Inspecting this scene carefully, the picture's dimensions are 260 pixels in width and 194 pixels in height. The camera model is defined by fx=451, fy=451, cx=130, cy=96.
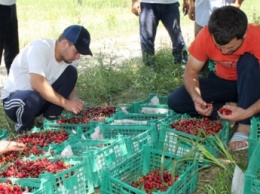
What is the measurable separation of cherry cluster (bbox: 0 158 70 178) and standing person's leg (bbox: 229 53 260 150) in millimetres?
1314

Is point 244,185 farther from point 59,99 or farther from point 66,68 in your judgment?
point 66,68

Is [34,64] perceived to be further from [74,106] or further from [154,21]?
[154,21]

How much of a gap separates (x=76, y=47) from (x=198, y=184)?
4.86 ft

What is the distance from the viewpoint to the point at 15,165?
8.95ft

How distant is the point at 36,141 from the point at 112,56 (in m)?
3.74

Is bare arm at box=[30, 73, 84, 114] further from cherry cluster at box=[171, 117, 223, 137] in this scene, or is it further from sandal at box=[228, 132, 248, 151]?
sandal at box=[228, 132, 248, 151]

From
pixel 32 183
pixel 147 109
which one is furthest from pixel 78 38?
pixel 32 183

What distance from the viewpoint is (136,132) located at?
334 cm

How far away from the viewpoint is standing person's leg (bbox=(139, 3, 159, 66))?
546 centimetres

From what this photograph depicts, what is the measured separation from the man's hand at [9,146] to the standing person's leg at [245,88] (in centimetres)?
149

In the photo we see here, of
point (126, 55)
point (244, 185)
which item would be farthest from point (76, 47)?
point (126, 55)

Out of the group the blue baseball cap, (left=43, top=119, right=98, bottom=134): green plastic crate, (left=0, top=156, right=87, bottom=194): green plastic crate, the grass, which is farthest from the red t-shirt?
(left=0, top=156, right=87, bottom=194): green plastic crate

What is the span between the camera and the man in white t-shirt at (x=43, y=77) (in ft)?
11.9

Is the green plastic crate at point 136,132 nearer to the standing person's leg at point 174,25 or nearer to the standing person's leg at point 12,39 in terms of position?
the standing person's leg at point 12,39
